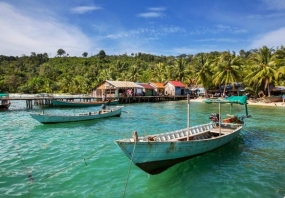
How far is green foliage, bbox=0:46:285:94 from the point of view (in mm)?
51594

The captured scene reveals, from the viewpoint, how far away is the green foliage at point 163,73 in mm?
51594

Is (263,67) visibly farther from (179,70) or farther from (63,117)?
(63,117)

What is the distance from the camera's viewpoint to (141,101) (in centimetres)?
5953

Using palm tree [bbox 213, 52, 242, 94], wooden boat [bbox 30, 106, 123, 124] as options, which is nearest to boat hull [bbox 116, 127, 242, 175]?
wooden boat [bbox 30, 106, 123, 124]

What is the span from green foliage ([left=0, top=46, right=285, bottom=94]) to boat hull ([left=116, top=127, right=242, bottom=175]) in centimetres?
4329

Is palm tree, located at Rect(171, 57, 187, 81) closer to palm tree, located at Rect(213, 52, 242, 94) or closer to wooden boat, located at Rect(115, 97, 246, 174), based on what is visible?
palm tree, located at Rect(213, 52, 242, 94)

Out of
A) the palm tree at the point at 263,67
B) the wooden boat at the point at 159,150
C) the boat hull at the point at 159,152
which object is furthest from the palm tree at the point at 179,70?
the boat hull at the point at 159,152

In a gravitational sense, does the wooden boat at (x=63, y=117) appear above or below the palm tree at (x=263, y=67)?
below

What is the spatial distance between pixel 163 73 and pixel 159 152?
2660 inches

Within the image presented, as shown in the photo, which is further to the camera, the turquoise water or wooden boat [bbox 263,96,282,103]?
wooden boat [bbox 263,96,282,103]

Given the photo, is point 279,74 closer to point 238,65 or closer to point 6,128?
point 238,65

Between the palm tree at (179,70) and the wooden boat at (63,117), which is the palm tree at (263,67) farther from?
the wooden boat at (63,117)

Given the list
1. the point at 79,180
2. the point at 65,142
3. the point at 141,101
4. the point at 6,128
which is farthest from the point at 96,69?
the point at 79,180

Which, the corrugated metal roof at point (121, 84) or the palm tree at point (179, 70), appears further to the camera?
the palm tree at point (179, 70)
